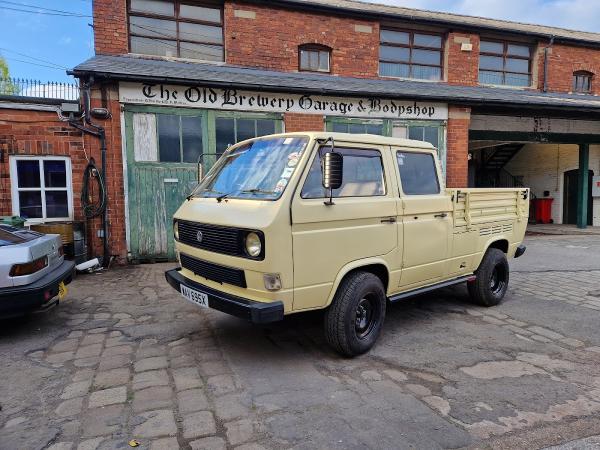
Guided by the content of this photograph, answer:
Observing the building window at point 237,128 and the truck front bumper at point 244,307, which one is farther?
the building window at point 237,128

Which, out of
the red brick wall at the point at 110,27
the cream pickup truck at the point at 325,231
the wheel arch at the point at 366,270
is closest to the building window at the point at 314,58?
the red brick wall at the point at 110,27

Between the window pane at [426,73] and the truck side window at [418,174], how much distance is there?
894 centimetres

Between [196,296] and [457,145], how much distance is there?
9346 mm

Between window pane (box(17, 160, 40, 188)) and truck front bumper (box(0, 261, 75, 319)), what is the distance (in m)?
4.31

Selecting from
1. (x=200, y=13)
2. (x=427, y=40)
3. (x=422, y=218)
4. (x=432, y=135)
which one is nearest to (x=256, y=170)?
(x=422, y=218)

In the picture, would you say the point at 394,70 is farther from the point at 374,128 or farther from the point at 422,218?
the point at 422,218

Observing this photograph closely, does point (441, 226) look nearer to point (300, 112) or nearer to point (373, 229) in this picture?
point (373, 229)

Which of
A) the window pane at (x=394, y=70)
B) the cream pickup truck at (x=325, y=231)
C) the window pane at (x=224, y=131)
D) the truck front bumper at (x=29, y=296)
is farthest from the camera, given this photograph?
the window pane at (x=394, y=70)

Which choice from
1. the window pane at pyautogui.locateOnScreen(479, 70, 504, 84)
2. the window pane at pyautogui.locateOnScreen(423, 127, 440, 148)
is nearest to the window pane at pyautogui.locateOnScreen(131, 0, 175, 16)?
the window pane at pyautogui.locateOnScreen(423, 127, 440, 148)

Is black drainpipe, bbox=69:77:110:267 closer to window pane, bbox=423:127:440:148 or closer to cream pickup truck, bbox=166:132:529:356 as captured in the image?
cream pickup truck, bbox=166:132:529:356

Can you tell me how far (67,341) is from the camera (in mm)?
4207

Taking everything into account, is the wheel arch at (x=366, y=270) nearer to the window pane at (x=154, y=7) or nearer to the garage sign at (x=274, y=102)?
the garage sign at (x=274, y=102)

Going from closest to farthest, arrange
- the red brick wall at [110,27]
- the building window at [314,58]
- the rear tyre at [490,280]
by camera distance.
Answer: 1. the rear tyre at [490,280]
2. the red brick wall at [110,27]
3. the building window at [314,58]

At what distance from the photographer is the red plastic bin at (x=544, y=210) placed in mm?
17609
